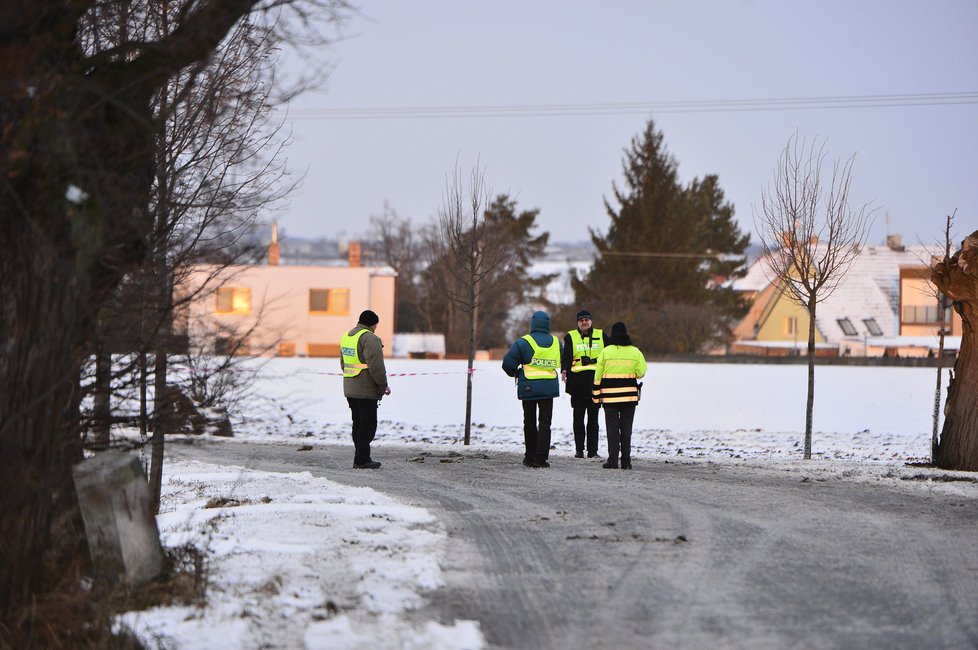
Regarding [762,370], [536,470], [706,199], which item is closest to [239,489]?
[536,470]

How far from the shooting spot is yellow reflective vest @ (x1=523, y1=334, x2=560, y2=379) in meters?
15.2

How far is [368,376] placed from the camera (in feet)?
48.4

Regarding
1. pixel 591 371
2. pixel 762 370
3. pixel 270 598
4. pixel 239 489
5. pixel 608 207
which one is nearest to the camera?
pixel 270 598

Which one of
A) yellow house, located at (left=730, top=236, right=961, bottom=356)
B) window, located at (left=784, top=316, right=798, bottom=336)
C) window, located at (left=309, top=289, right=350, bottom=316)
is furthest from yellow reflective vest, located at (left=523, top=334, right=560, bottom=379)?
window, located at (left=784, top=316, right=798, bottom=336)

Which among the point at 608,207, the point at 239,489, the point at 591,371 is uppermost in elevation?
the point at 608,207

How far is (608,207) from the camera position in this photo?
6756cm

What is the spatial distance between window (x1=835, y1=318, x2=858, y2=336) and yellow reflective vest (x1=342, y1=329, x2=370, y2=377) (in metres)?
59.1

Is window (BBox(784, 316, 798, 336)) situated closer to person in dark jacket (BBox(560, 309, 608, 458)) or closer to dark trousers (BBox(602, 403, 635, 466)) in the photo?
person in dark jacket (BBox(560, 309, 608, 458))

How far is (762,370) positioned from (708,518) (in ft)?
84.7

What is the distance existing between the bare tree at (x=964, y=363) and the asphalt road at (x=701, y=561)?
2.46 metres

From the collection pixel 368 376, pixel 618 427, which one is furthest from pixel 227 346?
pixel 618 427

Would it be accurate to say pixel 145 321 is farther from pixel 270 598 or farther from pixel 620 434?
pixel 620 434

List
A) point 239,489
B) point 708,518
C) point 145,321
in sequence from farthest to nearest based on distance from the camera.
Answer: point 239,489, point 708,518, point 145,321

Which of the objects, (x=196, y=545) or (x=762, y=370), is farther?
(x=762, y=370)
